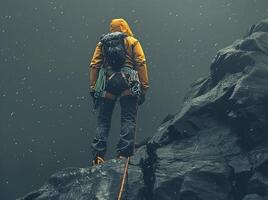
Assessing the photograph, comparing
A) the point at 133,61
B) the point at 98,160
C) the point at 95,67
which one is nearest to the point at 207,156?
the point at 98,160

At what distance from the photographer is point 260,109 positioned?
904 cm

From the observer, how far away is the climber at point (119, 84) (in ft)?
31.9

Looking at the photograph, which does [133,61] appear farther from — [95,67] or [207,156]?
[207,156]

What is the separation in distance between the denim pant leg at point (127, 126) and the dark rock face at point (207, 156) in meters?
0.29

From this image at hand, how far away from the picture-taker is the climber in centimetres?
973

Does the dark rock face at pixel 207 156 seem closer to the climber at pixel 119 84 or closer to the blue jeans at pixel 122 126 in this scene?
the blue jeans at pixel 122 126

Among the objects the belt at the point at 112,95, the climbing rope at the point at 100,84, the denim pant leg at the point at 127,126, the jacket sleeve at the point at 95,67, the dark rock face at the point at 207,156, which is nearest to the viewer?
the dark rock face at the point at 207,156

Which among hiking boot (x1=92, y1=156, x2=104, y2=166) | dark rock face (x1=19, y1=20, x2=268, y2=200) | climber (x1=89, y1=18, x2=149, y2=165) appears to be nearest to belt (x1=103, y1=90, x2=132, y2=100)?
climber (x1=89, y1=18, x2=149, y2=165)

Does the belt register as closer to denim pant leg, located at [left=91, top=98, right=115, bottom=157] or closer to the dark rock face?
denim pant leg, located at [left=91, top=98, right=115, bottom=157]

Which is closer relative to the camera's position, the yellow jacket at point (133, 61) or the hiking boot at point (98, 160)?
the hiking boot at point (98, 160)

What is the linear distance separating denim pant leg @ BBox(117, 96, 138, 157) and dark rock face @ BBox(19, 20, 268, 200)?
0.94ft

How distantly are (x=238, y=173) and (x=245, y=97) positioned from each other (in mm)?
1739

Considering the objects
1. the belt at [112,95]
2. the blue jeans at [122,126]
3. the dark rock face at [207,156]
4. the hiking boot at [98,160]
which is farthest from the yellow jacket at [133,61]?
the hiking boot at [98,160]

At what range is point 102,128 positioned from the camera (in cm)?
998
